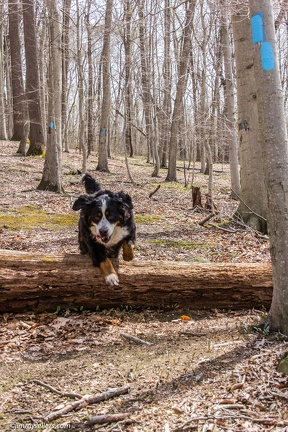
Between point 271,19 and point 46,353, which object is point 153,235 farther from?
point 271,19

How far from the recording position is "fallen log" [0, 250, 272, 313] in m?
4.69

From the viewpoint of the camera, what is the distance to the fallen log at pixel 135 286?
15.4 feet

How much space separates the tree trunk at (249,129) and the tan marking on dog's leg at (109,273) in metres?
4.02

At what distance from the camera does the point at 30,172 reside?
15750 millimetres

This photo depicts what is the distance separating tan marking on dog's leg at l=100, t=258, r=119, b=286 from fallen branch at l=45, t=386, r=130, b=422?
1789 mm

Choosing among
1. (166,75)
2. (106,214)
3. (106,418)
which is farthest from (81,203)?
(166,75)

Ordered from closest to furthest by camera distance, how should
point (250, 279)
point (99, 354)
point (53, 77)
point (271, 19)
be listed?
1. point (271, 19)
2. point (99, 354)
3. point (250, 279)
4. point (53, 77)

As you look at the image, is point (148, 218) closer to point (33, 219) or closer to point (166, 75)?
point (33, 219)

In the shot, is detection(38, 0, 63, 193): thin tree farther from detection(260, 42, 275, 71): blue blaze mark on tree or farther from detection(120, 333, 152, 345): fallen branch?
detection(260, 42, 275, 71): blue blaze mark on tree

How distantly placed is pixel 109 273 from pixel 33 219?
4813 millimetres

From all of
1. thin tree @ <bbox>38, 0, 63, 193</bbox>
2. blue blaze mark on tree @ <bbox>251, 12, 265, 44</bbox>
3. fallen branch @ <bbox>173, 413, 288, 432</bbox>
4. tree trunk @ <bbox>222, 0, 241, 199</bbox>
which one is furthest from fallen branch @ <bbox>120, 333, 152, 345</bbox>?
thin tree @ <bbox>38, 0, 63, 193</bbox>

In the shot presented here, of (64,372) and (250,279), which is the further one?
(250,279)

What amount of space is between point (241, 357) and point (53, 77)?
10345mm

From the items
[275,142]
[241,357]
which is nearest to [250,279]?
[241,357]
